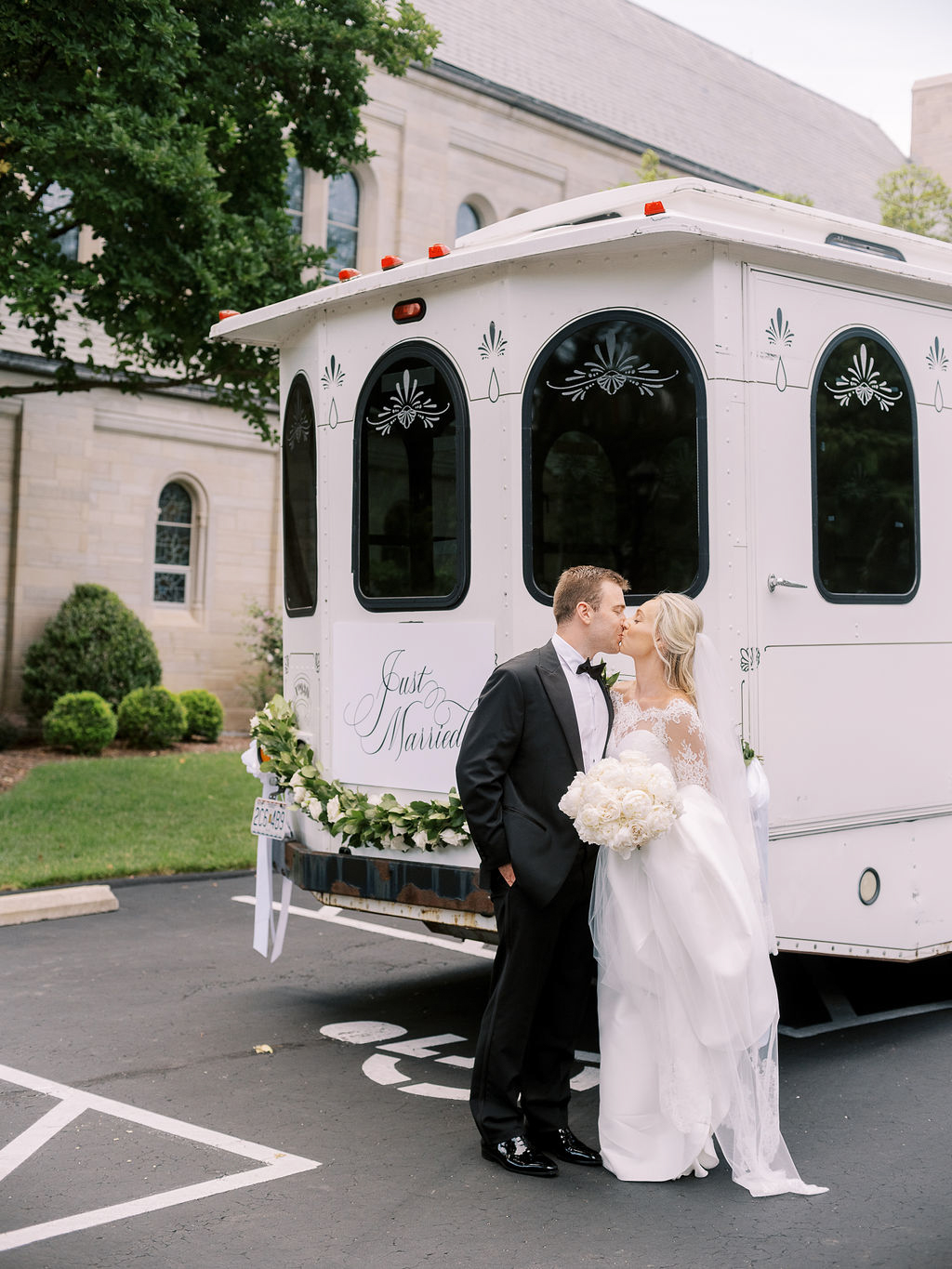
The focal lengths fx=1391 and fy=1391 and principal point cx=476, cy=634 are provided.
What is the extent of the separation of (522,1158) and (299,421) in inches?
146

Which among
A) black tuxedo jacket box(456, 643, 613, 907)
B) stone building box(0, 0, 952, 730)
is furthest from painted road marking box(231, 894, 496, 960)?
stone building box(0, 0, 952, 730)

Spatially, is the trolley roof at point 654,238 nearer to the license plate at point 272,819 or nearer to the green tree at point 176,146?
the license plate at point 272,819

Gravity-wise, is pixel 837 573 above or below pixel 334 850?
above

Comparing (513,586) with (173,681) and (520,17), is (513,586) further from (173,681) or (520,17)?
(520,17)

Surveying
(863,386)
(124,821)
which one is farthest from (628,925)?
(124,821)

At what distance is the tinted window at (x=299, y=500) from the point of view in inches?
263

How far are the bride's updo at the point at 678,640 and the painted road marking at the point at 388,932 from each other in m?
3.28

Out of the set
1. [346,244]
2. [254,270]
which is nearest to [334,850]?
[254,270]

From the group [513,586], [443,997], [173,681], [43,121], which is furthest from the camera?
[173,681]

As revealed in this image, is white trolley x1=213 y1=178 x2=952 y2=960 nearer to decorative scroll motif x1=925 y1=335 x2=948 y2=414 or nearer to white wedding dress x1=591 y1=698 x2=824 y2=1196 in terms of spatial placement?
decorative scroll motif x1=925 y1=335 x2=948 y2=414

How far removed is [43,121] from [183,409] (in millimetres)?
10811

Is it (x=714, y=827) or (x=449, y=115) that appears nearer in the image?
(x=714, y=827)

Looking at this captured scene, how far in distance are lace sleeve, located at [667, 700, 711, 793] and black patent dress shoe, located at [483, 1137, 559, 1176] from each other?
1318 mm

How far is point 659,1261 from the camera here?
3.91 m
